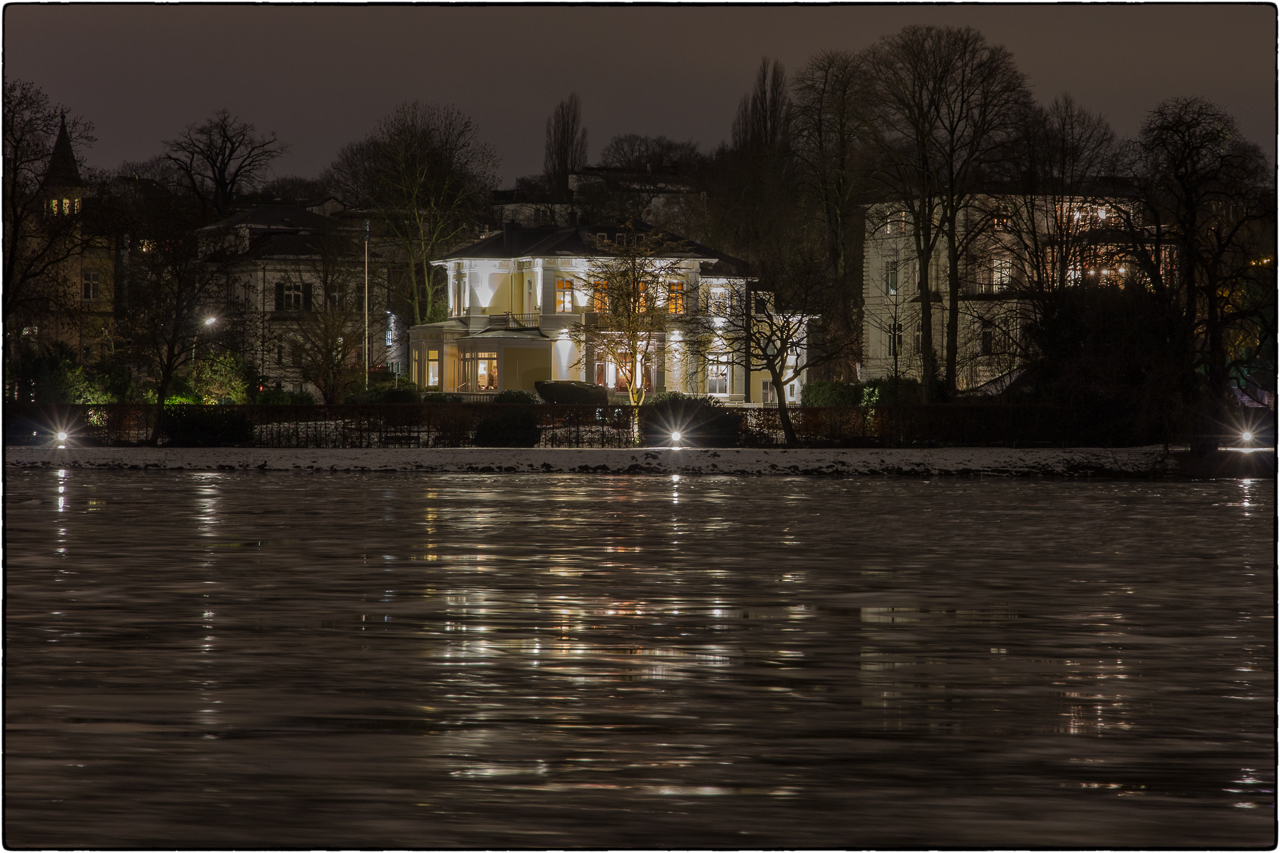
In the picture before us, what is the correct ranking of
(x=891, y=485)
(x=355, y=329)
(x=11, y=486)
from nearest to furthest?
(x=11, y=486) < (x=891, y=485) < (x=355, y=329)

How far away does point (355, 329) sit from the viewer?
7850cm

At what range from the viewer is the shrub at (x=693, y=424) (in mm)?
47688

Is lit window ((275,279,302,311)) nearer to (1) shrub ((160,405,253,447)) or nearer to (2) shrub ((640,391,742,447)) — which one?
(1) shrub ((160,405,253,447))

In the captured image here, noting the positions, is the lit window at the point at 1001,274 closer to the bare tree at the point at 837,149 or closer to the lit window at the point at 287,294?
the bare tree at the point at 837,149

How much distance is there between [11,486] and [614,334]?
1328 inches

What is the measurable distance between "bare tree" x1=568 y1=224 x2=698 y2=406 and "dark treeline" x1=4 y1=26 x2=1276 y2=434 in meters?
4.17

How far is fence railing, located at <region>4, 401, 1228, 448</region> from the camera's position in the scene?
1865 inches

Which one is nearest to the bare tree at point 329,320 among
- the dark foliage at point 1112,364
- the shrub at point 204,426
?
the shrub at point 204,426

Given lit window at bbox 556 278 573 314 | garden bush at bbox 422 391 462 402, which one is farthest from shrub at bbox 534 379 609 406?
lit window at bbox 556 278 573 314

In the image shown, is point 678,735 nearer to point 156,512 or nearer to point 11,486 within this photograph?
point 156,512

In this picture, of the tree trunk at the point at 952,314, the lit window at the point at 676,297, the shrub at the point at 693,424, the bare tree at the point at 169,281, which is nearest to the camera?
the shrub at the point at 693,424

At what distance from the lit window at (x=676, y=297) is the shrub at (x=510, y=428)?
1816 centimetres

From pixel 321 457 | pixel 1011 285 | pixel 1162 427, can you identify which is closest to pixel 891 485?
pixel 1162 427

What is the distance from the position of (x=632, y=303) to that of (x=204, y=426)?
69.4ft
